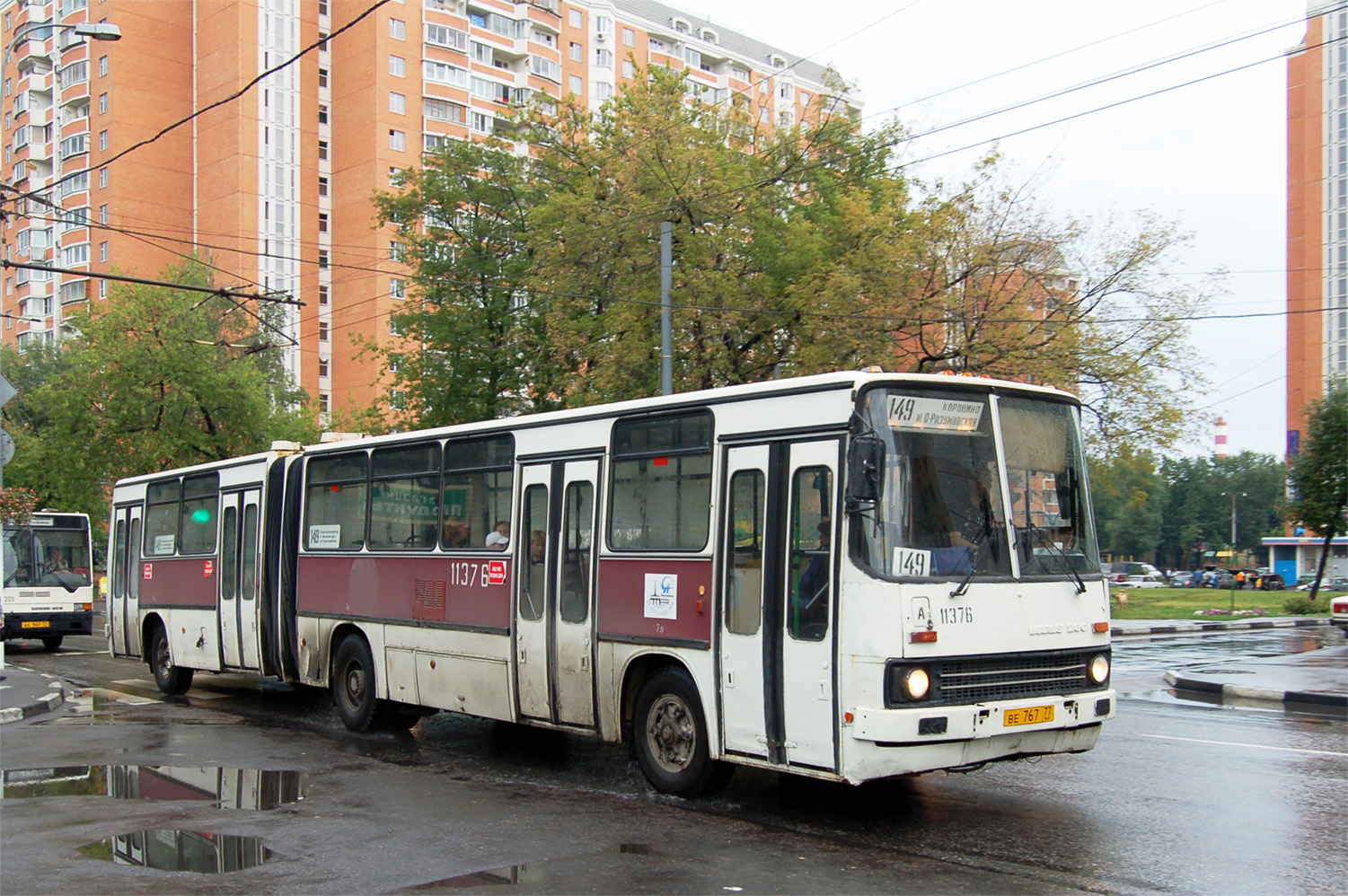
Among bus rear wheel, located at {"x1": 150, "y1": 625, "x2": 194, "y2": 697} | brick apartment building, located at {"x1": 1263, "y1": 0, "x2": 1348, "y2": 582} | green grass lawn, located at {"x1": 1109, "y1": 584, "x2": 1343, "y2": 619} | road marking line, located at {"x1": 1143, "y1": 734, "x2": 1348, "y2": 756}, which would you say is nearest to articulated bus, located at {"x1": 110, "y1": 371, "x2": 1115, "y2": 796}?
road marking line, located at {"x1": 1143, "y1": 734, "x2": 1348, "y2": 756}

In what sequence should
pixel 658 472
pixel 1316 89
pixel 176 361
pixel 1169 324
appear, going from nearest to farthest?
1. pixel 658 472
2. pixel 1169 324
3. pixel 176 361
4. pixel 1316 89

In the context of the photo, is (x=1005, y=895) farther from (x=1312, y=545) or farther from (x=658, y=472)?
(x=1312, y=545)

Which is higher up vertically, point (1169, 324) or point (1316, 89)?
point (1316, 89)

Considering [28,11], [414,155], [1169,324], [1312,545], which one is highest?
[28,11]

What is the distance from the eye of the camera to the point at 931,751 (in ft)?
24.8

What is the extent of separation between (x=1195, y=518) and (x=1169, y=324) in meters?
88.1

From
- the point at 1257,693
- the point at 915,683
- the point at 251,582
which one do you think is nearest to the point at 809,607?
the point at 915,683

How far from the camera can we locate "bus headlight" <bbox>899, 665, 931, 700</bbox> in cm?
740

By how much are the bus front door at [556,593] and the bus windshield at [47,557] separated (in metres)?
19.7

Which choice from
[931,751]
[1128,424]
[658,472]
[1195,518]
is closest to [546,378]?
[1128,424]

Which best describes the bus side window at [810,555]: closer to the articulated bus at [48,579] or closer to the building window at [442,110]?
the articulated bus at [48,579]

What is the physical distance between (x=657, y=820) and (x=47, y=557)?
2281 cm

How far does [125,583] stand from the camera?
60.1 ft

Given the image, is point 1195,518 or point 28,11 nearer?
point 28,11
